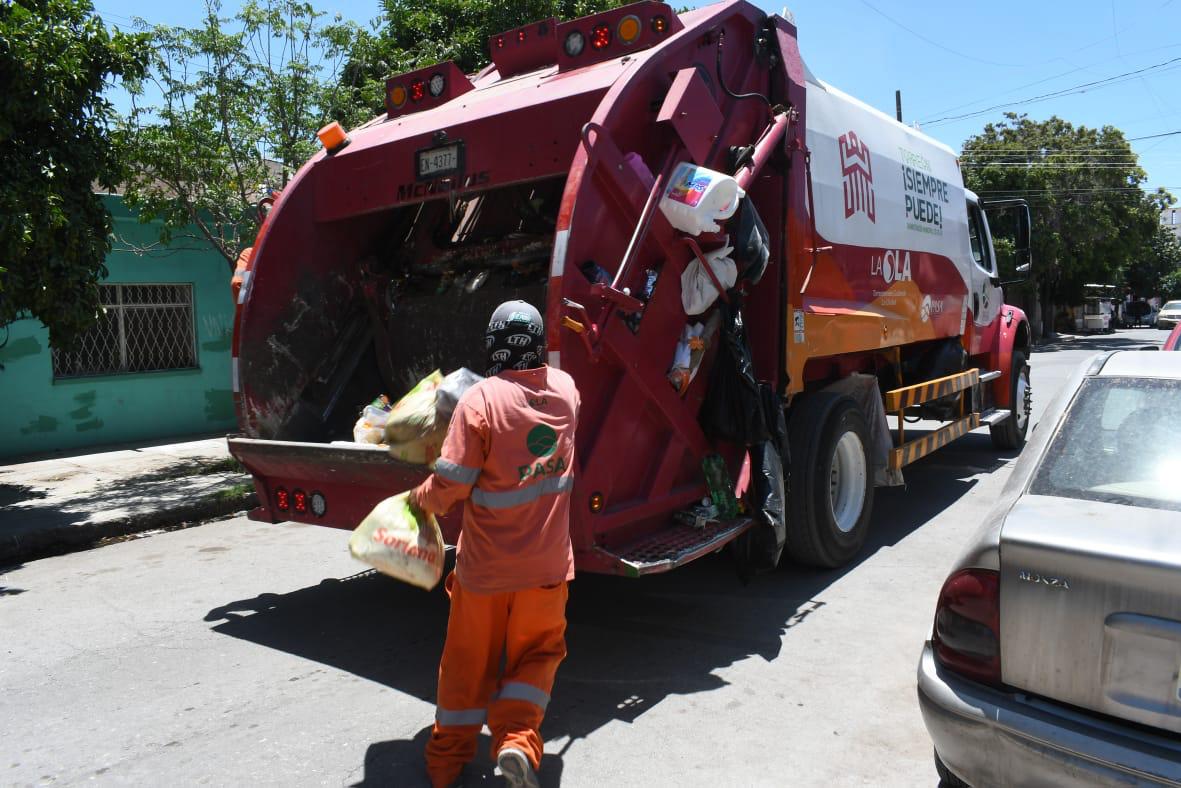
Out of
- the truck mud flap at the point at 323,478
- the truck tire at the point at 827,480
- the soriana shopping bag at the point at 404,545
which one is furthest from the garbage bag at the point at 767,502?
the soriana shopping bag at the point at 404,545

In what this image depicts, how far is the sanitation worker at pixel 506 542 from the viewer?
10.1 ft

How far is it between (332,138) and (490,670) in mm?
3424

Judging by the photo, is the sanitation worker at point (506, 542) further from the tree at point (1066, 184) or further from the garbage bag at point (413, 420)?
the tree at point (1066, 184)

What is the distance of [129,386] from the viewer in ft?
38.1

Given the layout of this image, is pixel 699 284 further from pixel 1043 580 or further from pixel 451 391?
pixel 1043 580

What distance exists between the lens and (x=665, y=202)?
14.0 feet

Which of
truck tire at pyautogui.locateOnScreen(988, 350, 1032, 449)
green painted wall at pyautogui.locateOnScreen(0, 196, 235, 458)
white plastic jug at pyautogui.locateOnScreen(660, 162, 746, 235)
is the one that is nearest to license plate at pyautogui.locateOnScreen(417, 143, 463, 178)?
white plastic jug at pyautogui.locateOnScreen(660, 162, 746, 235)

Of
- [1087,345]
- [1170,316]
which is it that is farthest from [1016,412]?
[1170,316]

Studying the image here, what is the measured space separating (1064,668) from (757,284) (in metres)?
3.01

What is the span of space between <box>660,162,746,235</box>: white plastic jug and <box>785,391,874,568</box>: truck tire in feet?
5.16

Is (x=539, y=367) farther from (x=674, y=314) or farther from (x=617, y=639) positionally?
(x=617, y=639)

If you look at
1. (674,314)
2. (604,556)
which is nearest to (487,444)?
(604,556)

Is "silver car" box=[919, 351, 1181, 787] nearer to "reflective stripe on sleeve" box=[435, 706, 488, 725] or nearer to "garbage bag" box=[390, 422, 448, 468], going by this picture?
"reflective stripe on sleeve" box=[435, 706, 488, 725]

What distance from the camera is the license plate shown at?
486 centimetres
